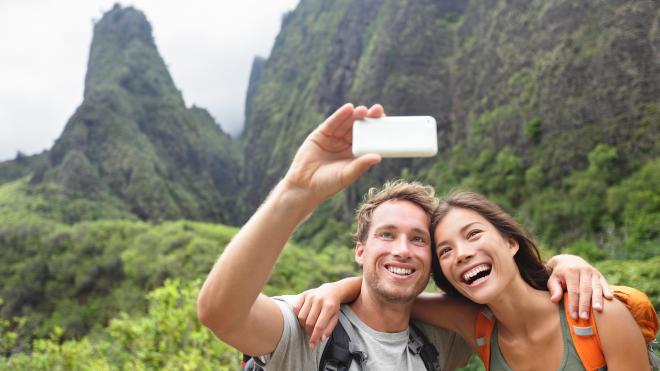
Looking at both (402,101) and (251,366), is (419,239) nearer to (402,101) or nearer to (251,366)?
(251,366)

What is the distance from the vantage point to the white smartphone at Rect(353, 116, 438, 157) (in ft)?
6.40

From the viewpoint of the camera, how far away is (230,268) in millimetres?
1951

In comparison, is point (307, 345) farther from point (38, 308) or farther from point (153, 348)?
point (38, 308)

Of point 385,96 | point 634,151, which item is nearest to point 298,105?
point 385,96

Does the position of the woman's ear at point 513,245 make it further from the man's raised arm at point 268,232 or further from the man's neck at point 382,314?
the man's raised arm at point 268,232

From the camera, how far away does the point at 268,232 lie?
6.49ft

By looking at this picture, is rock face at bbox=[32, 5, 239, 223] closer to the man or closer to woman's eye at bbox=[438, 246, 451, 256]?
the man

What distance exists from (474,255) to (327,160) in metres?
0.91

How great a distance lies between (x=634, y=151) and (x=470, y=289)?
2456 cm

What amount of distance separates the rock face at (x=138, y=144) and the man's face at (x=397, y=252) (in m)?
71.0

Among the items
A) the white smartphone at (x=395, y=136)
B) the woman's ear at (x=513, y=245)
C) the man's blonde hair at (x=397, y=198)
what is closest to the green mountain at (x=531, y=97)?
the woman's ear at (x=513, y=245)

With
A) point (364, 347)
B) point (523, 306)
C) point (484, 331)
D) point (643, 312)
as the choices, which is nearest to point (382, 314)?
point (364, 347)

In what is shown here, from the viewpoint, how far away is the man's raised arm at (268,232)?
1.95 meters

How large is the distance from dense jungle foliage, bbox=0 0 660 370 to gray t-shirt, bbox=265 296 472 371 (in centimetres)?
162
